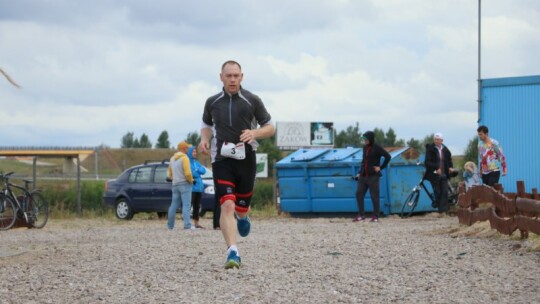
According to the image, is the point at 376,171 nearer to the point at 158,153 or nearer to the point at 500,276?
the point at 500,276

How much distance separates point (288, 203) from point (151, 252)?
15.1m

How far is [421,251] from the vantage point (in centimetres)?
1323

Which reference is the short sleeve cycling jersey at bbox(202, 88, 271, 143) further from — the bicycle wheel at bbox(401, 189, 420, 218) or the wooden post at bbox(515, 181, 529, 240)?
the bicycle wheel at bbox(401, 189, 420, 218)

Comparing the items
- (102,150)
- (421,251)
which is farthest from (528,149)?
(102,150)

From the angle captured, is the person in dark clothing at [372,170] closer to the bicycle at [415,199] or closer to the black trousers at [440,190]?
the black trousers at [440,190]

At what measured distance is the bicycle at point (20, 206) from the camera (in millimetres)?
22062

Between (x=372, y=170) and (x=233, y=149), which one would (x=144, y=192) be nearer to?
(x=372, y=170)

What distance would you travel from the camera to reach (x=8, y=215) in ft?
73.3

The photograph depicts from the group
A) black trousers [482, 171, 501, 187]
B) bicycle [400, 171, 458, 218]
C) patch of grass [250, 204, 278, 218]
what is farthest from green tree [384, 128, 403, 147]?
black trousers [482, 171, 501, 187]

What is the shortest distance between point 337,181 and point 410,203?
2.35m

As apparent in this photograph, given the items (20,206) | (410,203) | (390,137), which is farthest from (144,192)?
(390,137)

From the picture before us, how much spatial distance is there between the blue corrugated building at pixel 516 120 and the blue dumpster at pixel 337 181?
2.27m

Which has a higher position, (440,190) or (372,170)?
(372,170)

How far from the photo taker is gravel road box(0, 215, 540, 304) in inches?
349
